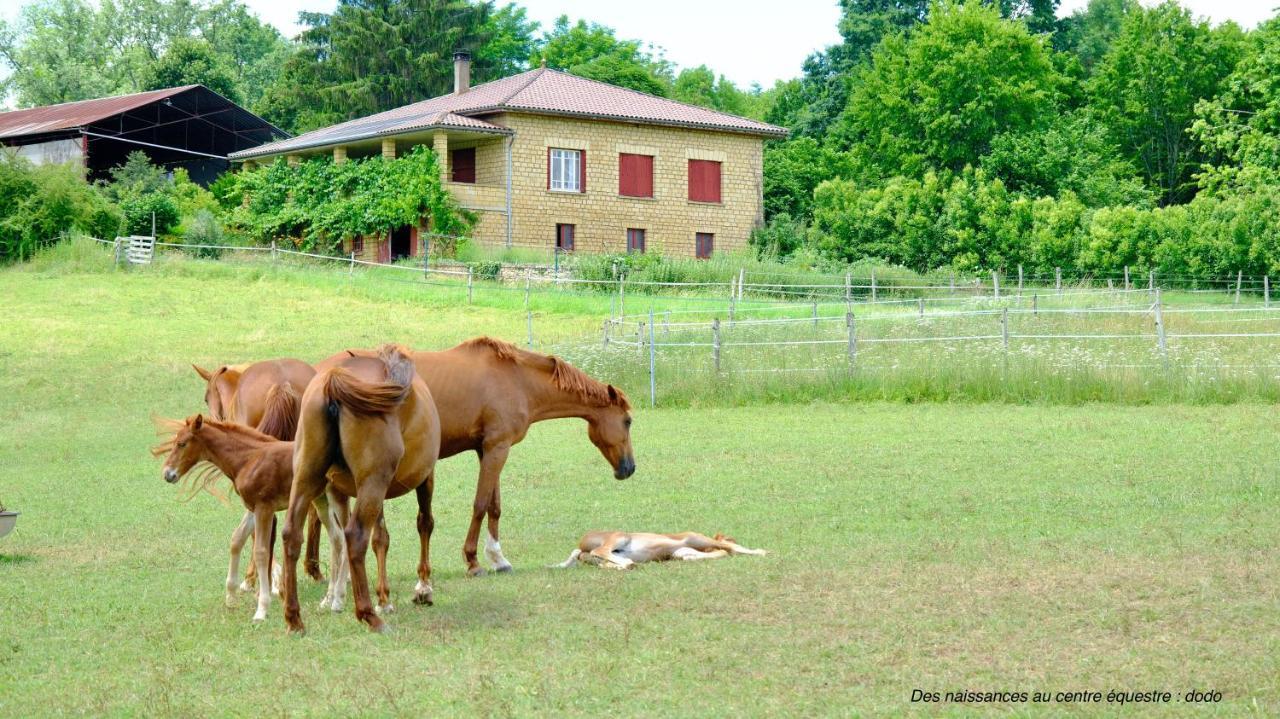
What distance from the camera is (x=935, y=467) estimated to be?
48.0 ft

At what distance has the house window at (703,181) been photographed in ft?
150

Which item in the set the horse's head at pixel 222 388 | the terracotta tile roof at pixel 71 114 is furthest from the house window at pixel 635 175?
the horse's head at pixel 222 388

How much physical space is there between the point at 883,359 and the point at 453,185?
74.1ft

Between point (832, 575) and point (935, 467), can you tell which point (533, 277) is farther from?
point (832, 575)

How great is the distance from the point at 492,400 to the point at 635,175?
35491 millimetres

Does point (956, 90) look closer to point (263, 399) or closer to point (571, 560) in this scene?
point (571, 560)

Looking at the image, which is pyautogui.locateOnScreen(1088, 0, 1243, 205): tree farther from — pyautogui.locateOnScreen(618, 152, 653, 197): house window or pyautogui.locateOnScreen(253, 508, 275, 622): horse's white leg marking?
pyautogui.locateOnScreen(253, 508, 275, 622): horse's white leg marking

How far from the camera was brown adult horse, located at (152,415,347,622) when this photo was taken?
8375 millimetres

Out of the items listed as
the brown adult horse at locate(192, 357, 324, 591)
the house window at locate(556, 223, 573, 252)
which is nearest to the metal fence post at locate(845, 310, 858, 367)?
the brown adult horse at locate(192, 357, 324, 591)

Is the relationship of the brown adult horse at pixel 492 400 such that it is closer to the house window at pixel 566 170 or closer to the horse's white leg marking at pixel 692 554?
the horse's white leg marking at pixel 692 554

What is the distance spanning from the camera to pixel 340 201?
43375mm

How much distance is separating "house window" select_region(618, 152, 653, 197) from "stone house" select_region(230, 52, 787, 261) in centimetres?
3

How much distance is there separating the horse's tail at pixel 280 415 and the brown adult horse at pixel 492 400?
0.42m

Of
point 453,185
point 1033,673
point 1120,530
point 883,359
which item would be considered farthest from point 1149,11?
point 1033,673
